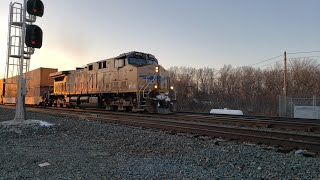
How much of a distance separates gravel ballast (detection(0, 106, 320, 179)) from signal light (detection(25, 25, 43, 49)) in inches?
134

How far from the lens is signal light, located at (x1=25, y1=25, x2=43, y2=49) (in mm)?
9867

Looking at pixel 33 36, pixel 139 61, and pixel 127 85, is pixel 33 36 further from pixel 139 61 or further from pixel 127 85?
pixel 139 61

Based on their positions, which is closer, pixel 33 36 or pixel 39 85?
pixel 33 36

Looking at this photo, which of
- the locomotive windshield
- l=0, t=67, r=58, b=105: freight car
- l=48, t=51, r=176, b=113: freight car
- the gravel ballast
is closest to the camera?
the gravel ballast

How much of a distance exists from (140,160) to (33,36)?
6870mm

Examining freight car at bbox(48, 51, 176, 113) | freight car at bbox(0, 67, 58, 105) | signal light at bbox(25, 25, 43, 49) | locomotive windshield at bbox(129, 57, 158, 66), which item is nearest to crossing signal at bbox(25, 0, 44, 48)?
signal light at bbox(25, 25, 43, 49)

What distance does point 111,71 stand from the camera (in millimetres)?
18172

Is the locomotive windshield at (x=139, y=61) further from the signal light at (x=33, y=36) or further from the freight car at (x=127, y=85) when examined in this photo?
the signal light at (x=33, y=36)

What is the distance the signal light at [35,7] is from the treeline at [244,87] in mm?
23518

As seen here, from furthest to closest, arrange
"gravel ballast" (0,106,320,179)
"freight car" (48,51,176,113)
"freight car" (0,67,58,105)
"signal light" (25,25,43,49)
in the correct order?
"freight car" (0,67,58,105)
"freight car" (48,51,176,113)
"signal light" (25,25,43,49)
"gravel ballast" (0,106,320,179)

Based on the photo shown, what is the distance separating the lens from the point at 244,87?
4119cm

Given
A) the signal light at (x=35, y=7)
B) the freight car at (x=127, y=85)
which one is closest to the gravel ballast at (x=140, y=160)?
the signal light at (x=35, y=7)

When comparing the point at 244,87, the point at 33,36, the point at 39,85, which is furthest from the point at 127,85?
the point at 244,87

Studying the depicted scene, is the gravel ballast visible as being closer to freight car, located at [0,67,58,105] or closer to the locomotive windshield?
the locomotive windshield
